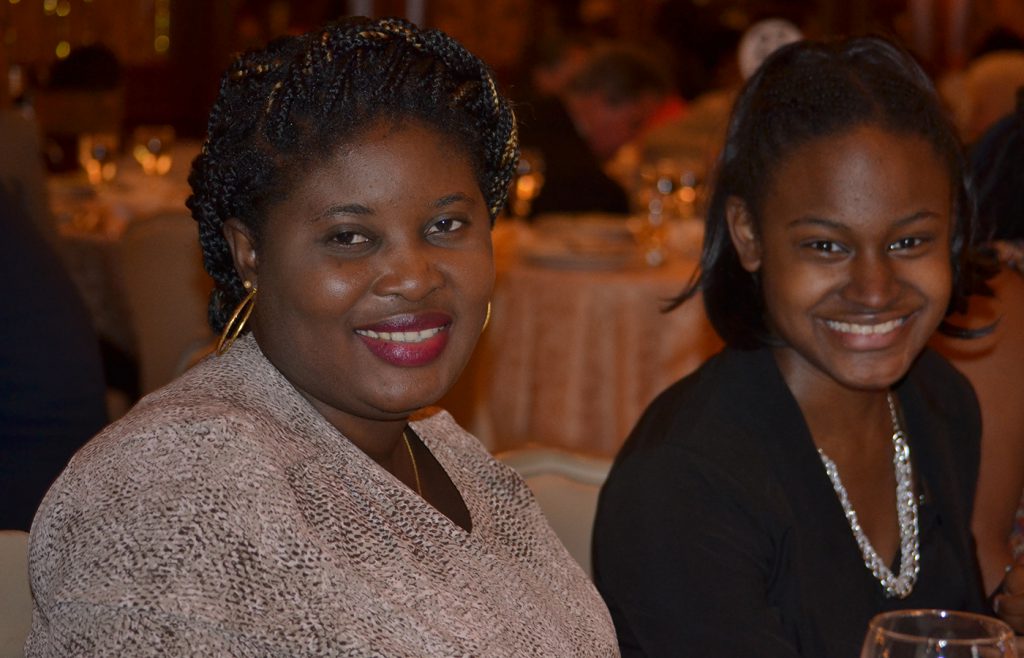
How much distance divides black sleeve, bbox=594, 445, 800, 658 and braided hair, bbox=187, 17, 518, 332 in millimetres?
508

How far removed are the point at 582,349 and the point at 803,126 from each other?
2.45 metres

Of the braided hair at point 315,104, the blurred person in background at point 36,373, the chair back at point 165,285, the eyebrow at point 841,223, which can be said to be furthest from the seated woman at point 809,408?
the chair back at point 165,285

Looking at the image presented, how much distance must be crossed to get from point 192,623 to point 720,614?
0.76 meters

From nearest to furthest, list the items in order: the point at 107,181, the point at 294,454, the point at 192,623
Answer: the point at 192,623, the point at 294,454, the point at 107,181

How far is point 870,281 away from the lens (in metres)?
1.78

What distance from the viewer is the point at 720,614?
165 centimetres

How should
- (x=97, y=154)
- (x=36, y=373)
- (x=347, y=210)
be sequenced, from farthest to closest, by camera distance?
(x=97, y=154) → (x=36, y=373) → (x=347, y=210)

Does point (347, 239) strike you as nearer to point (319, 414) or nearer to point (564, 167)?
point (319, 414)

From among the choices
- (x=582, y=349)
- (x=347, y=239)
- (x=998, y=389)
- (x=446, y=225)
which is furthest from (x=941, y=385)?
(x=582, y=349)

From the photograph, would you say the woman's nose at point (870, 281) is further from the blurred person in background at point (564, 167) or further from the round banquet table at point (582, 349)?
the blurred person in background at point (564, 167)

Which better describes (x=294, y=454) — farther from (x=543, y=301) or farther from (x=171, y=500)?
(x=543, y=301)

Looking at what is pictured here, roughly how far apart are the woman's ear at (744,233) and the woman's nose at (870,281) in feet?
0.52

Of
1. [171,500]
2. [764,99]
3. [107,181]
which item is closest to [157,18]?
[107,181]

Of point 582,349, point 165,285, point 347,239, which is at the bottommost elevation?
point 582,349
